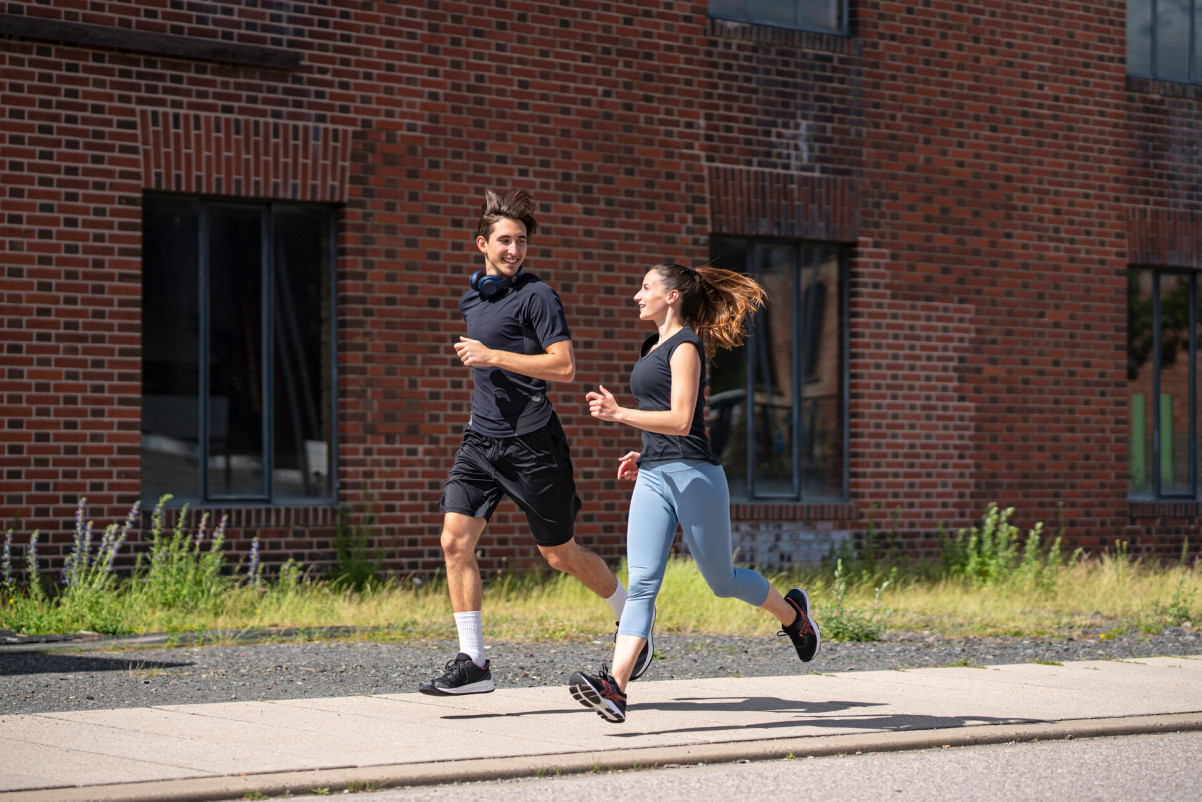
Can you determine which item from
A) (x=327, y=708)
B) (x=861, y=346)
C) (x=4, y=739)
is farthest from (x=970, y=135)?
(x=4, y=739)

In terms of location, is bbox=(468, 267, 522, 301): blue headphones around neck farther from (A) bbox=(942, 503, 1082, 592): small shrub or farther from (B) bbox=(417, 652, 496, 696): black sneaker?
(A) bbox=(942, 503, 1082, 592): small shrub

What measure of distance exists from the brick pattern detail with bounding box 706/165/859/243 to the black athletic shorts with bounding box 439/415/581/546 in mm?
6262

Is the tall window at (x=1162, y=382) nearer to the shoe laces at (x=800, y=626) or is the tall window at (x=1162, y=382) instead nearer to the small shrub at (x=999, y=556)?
the small shrub at (x=999, y=556)

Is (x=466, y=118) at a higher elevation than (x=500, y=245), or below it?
higher

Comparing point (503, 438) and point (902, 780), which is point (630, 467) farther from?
point (902, 780)

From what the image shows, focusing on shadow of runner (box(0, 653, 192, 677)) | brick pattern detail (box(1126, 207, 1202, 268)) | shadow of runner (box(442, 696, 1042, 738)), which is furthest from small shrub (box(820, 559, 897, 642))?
brick pattern detail (box(1126, 207, 1202, 268))

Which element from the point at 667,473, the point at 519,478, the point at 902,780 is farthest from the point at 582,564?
the point at 902,780

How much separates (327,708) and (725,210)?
7130 millimetres

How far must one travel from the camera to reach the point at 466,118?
11.8 meters

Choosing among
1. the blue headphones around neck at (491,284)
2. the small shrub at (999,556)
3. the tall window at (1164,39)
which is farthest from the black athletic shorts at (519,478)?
the tall window at (1164,39)

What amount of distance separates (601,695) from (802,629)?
1396 mm

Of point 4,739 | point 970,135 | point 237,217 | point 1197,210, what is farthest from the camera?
point 1197,210

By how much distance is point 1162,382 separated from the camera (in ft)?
49.7

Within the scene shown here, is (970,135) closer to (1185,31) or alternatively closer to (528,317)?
(1185,31)
